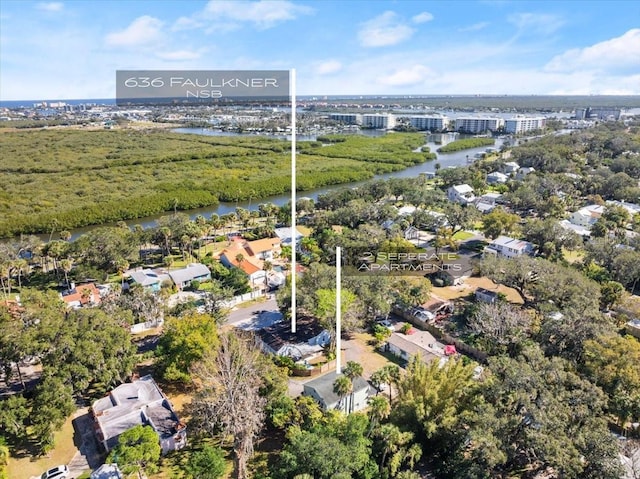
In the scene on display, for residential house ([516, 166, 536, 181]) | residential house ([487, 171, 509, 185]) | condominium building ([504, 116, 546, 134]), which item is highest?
condominium building ([504, 116, 546, 134])

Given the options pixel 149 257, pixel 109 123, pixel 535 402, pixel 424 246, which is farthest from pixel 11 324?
pixel 109 123

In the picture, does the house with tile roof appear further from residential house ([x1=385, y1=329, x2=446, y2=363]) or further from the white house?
the white house

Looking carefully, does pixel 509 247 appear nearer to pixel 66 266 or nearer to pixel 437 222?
pixel 437 222

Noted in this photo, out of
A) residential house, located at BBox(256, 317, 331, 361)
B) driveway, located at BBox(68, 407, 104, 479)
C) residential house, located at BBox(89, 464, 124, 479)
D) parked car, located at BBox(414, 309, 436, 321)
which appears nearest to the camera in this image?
residential house, located at BBox(89, 464, 124, 479)

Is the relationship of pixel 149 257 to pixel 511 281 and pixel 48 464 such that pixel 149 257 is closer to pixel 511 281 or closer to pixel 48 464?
pixel 48 464

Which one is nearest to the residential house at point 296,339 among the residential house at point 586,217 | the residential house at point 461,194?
the residential house at point 586,217

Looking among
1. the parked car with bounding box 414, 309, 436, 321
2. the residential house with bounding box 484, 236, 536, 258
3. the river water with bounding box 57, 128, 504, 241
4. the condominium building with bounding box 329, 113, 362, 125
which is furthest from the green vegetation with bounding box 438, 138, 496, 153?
the parked car with bounding box 414, 309, 436, 321
